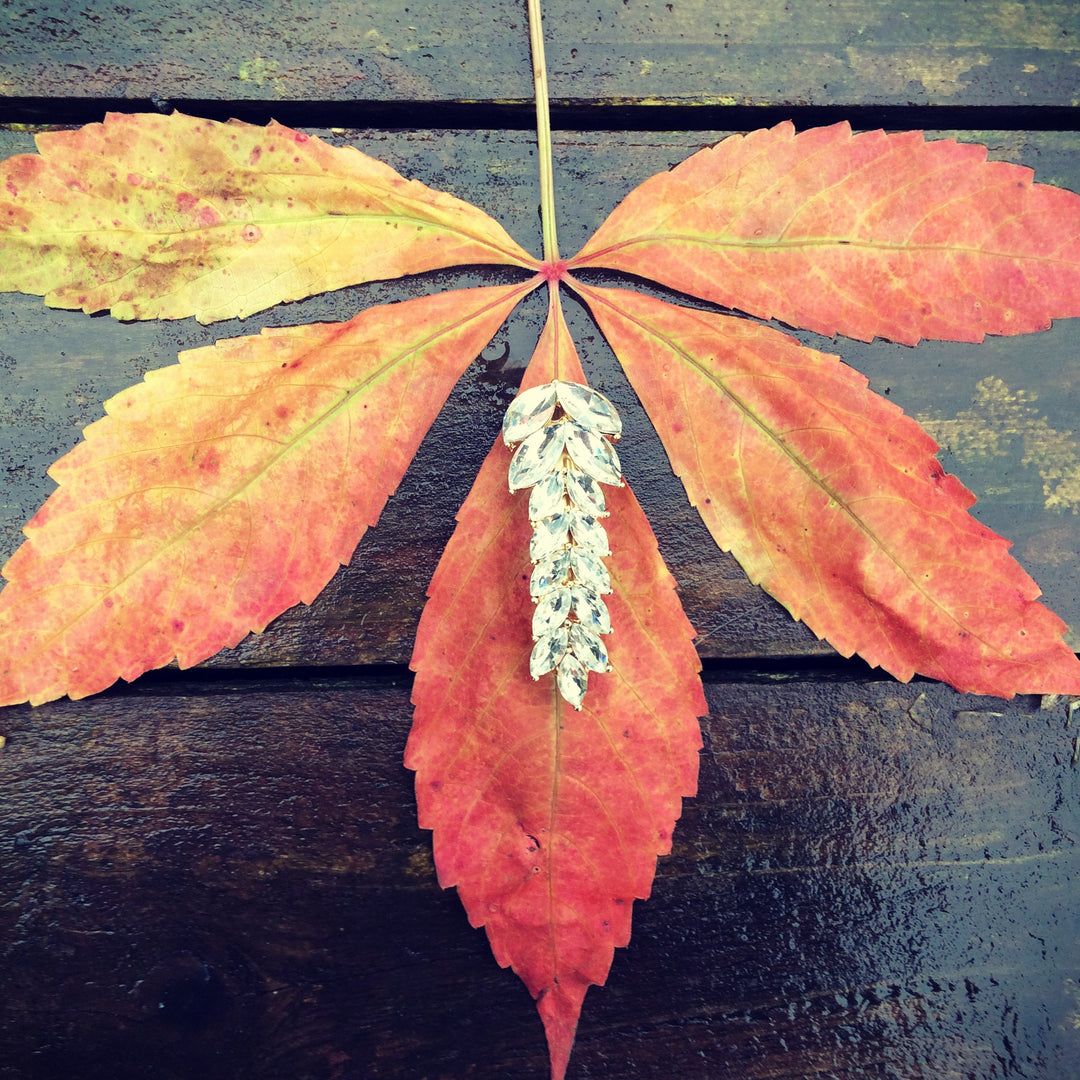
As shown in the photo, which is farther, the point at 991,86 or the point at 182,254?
the point at 991,86

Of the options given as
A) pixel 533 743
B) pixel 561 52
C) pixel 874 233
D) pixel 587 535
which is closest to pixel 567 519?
pixel 587 535

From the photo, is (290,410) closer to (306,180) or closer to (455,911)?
(306,180)

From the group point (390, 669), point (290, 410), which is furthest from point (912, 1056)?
point (290, 410)

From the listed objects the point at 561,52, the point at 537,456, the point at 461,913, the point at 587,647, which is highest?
the point at 561,52

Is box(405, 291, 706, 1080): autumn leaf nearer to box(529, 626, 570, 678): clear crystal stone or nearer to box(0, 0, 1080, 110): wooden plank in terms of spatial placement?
box(529, 626, 570, 678): clear crystal stone

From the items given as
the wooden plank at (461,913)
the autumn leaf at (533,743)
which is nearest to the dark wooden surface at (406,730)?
the wooden plank at (461,913)

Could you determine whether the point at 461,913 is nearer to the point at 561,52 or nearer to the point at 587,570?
the point at 587,570

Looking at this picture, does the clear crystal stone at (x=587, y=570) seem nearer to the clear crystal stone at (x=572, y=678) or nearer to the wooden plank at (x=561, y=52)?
the clear crystal stone at (x=572, y=678)

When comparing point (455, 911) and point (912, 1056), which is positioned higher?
point (455, 911)
